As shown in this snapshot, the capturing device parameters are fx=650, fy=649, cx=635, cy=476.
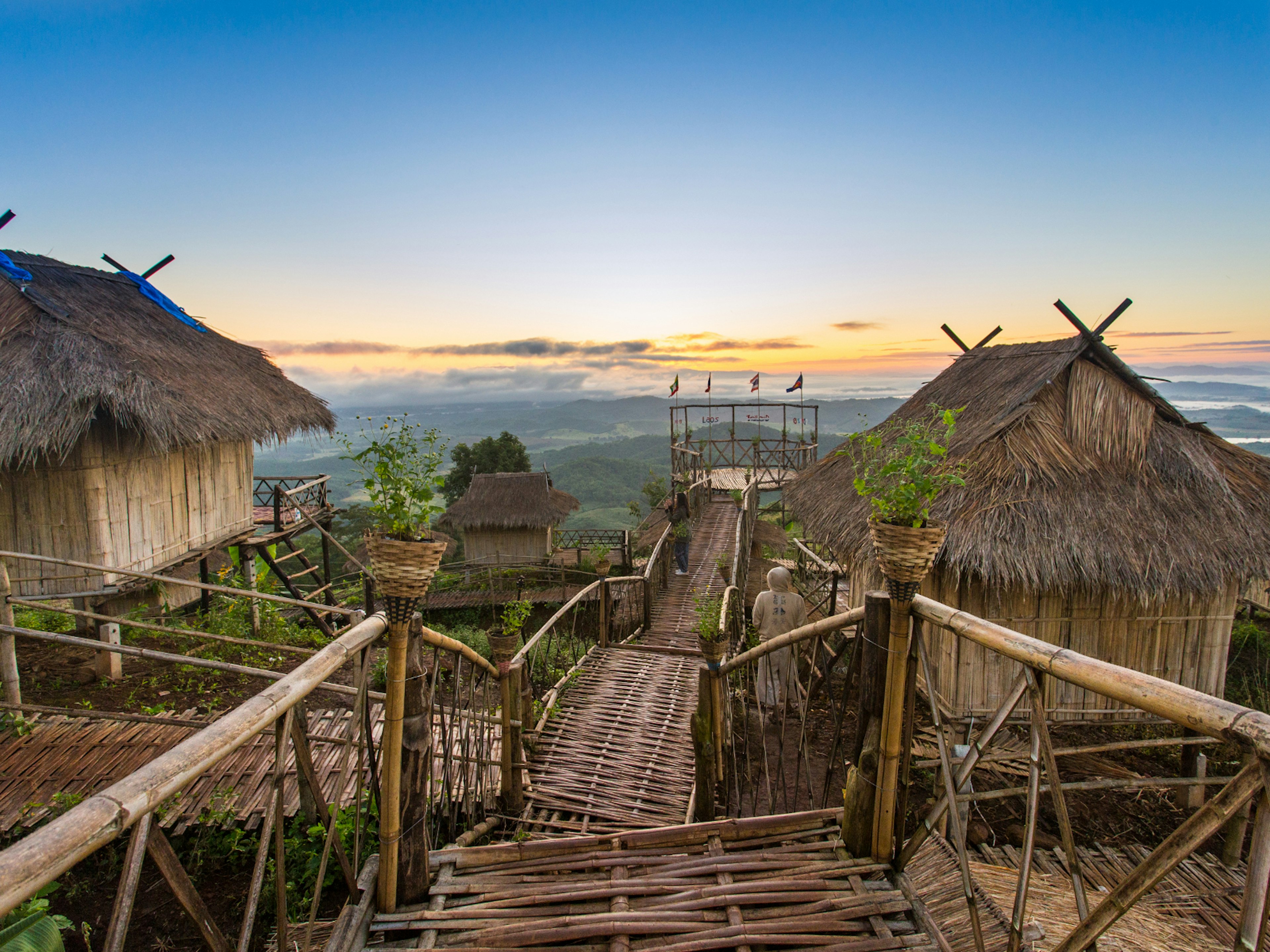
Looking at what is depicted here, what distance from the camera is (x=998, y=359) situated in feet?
28.0

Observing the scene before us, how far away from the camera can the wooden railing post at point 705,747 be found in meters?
3.67

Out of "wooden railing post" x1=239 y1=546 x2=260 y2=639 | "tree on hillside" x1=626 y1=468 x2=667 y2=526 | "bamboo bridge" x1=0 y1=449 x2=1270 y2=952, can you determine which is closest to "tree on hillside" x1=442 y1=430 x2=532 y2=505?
"tree on hillside" x1=626 y1=468 x2=667 y2=526

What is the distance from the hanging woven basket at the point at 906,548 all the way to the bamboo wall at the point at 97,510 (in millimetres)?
8121

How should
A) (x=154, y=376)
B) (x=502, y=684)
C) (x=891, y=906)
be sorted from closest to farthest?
(x=891, y=906), (x=502, y=684), (x=154, y=376)

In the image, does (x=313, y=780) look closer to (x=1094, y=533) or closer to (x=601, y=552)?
(x=1094, y=533)

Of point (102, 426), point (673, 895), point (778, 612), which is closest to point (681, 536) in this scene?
point (778, 612)

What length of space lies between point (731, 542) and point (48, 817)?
11.9 meters

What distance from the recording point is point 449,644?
8.87 feet

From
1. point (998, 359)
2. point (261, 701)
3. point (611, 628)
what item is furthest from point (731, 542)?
point (261, 701)

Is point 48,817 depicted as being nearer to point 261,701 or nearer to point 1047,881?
point 261,701

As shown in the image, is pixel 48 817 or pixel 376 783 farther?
pixel 48 817

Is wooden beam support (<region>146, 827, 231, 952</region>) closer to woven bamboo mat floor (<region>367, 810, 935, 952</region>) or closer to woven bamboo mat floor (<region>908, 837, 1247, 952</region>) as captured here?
woven bamboo mat floor (<region>367, 810, 935, 952</region>)

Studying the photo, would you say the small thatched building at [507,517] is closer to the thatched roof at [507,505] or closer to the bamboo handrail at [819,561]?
the thatched roof at [507,505]

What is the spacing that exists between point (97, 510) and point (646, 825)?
23.9ft
